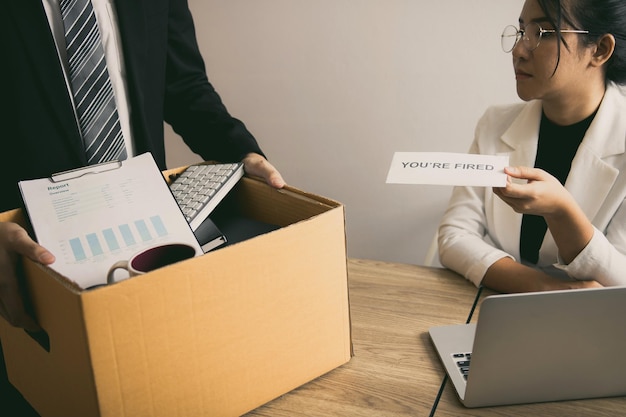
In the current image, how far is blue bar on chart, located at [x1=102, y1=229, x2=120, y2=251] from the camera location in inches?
30.8

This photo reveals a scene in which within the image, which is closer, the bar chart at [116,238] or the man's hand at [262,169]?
the bar chart at [116,238]

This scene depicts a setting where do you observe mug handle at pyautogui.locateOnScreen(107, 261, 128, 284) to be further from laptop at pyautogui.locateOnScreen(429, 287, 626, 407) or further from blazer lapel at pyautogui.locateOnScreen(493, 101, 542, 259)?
blazer lapel at pyautogui.locateOnScreen(493, 101, 542, 259)

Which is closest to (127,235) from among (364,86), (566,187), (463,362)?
(463,362)

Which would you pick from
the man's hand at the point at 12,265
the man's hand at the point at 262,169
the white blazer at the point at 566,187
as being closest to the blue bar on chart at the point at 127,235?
the man's hand at the point at 12,265

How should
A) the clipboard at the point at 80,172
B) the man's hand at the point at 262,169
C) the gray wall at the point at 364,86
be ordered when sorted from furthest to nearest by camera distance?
1. the gray wall at the point at 364,86
2. the man's hand at the point at 262,169
3. the clipboard at the point at 80,172

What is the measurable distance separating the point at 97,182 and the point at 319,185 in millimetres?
1644

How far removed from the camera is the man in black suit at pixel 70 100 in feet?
3.48

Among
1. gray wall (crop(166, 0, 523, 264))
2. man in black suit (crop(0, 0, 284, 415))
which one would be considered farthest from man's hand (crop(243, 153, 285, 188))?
gray wall (crop(166, 0, 523, 264))

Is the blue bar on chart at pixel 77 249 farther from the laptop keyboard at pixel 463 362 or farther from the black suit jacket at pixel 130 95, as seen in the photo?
the laptop keyboard at pixel 463 362

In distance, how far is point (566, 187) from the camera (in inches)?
58.2

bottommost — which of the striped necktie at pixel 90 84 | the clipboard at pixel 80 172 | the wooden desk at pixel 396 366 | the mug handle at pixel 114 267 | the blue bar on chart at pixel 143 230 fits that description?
the wooden desk at pixel 396 366

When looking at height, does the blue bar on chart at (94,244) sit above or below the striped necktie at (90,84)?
below

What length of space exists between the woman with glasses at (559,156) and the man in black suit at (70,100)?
0.62 meters

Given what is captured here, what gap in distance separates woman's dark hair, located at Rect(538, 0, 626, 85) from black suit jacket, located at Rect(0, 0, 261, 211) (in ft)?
2.70
